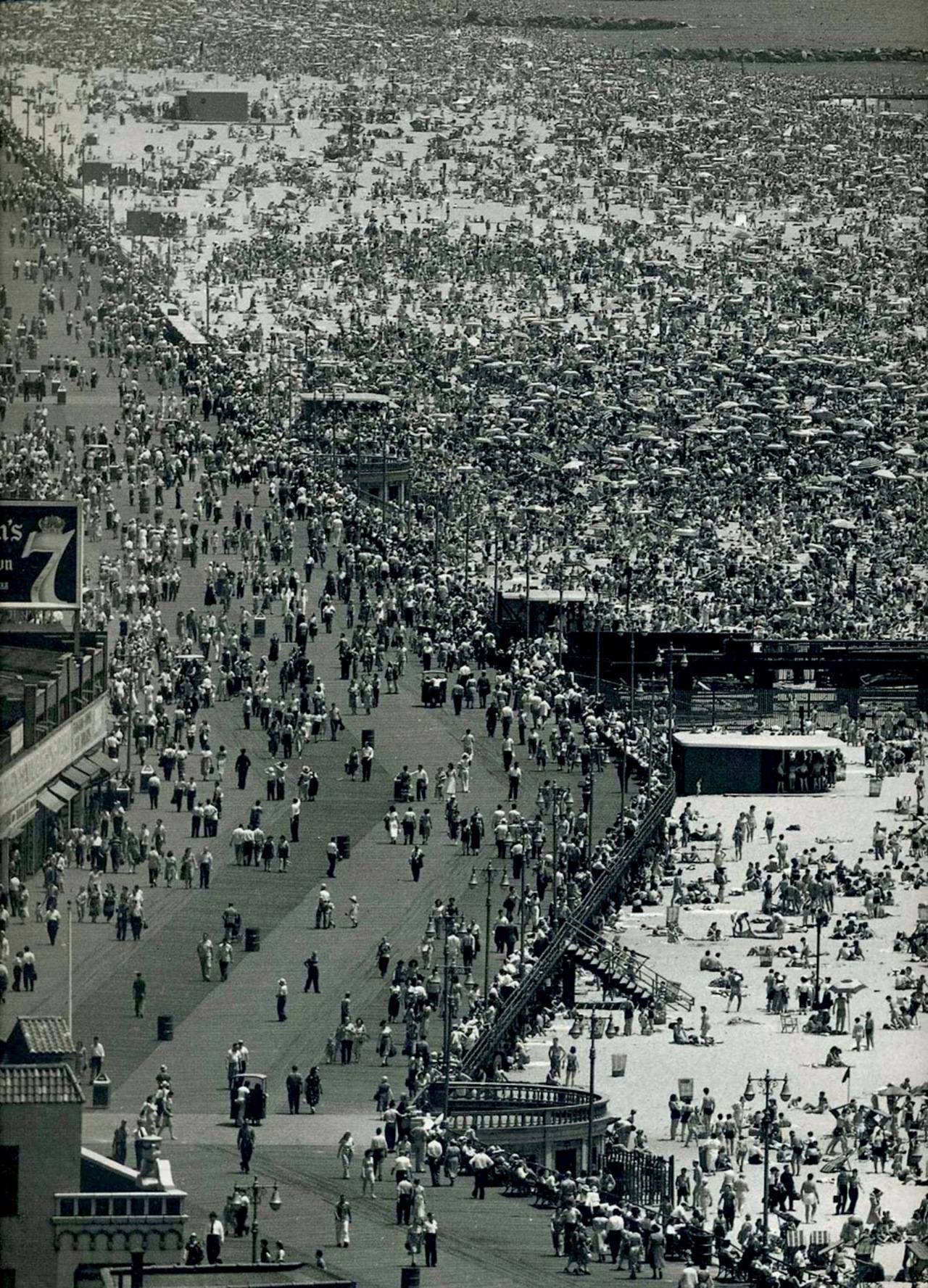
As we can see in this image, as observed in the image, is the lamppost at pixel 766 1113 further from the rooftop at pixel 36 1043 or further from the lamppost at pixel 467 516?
the lamppost at pixel 467 516

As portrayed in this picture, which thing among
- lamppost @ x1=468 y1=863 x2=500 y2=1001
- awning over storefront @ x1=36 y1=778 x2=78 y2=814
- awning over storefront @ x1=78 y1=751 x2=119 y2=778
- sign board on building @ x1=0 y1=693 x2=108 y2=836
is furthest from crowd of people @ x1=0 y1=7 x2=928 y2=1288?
sign board on building @ x1=0 y1=693 x2=108 y2=836

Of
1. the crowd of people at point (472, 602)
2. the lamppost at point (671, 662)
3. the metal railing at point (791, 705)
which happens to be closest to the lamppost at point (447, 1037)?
the crowd of people at point (472, 602)

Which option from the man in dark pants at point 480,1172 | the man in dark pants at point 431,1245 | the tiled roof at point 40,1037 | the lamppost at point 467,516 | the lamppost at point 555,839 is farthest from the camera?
the lamppost at point 467,516

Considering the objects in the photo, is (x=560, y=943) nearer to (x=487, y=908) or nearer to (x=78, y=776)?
(x=487, y=908)

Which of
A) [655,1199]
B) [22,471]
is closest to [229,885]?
[655,1199]

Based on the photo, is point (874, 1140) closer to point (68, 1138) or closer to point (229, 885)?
point (229, 885)

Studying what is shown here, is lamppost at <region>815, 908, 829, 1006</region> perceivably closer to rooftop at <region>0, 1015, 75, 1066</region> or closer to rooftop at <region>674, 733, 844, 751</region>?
rooftop at <region>674, 733, 844, 751</region>
